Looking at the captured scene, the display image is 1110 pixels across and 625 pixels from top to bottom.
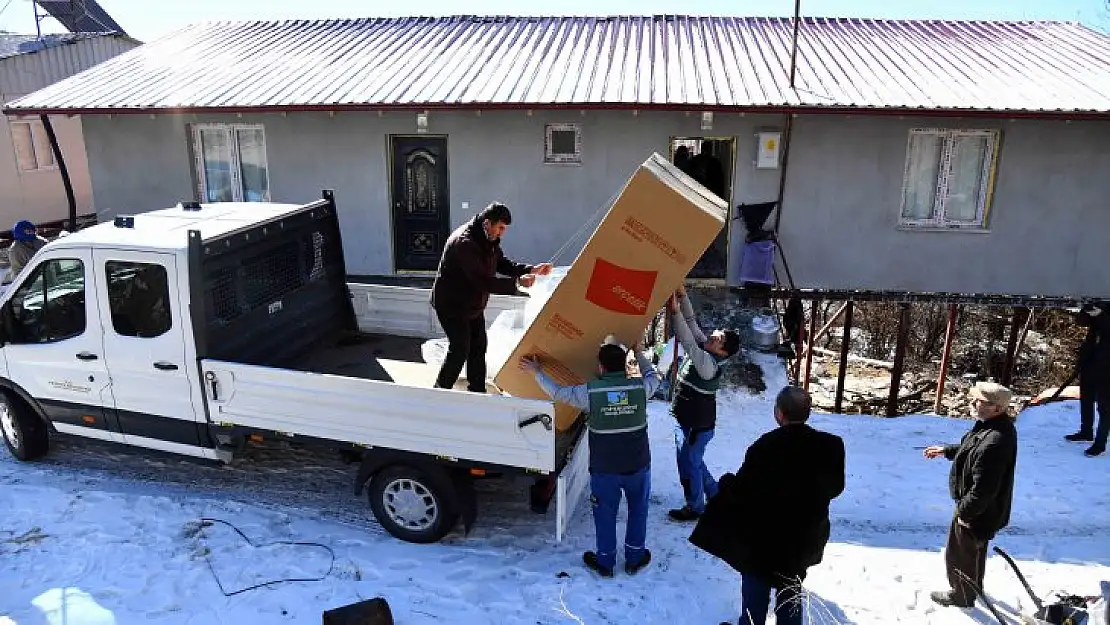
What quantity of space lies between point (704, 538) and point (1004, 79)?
30.1 feet

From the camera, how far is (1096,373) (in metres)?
7.45

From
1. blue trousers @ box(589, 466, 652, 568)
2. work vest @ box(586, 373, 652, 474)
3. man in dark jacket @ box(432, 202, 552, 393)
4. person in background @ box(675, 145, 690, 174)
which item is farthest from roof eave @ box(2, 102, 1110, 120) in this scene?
blue trousers @ box(589, 466, 652, 568)

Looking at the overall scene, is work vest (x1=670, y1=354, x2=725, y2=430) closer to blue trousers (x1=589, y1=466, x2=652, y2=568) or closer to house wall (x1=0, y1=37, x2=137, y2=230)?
blue trousers (x1=589, y1=466, x2=652, y2=568)

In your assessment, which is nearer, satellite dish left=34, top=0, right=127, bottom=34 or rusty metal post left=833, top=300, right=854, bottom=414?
rusty metal post left=833, top=300, right=854, bottom=414

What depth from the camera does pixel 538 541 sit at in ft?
18.4

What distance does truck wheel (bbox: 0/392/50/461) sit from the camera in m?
6.48

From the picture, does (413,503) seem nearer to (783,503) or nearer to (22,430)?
(783,503)

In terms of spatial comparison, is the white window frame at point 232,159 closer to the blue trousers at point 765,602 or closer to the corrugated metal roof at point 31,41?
the corrugated metal roof at point 31,41

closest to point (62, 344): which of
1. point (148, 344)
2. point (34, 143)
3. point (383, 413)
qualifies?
point (148, 344)

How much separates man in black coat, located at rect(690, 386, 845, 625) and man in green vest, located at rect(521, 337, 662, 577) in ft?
2.54

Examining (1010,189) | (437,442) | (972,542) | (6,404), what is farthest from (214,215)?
(1010,189)

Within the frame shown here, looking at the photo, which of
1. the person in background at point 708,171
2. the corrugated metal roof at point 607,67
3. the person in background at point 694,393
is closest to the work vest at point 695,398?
the person in background at point 694,393

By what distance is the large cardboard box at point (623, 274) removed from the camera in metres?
4.66

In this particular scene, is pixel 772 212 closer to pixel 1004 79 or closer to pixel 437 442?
pixel 1004 79
